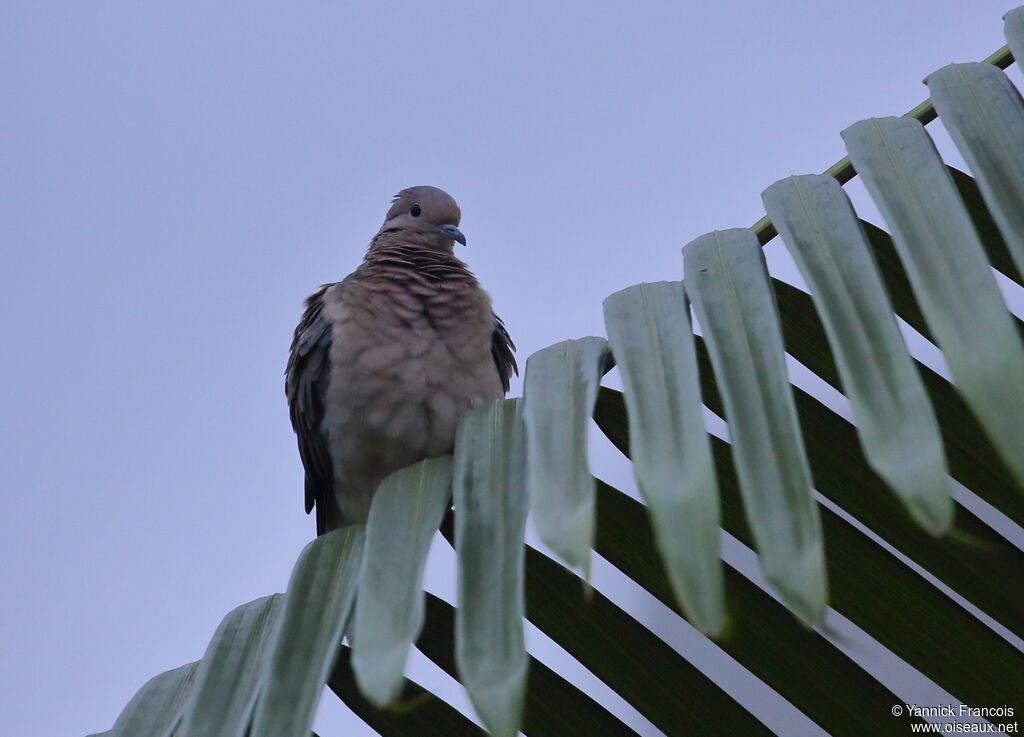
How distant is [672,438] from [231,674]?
0.61 m

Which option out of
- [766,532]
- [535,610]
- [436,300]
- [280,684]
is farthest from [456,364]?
[766,532]

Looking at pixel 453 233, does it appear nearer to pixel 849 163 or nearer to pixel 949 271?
pixel 849 163

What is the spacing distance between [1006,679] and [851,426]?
1.24 feet

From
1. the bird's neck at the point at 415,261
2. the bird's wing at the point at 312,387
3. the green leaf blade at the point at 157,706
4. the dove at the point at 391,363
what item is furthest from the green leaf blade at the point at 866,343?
the bird's wing at the point at 312,387

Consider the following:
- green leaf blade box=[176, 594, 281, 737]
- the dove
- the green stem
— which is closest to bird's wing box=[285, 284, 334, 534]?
the dove

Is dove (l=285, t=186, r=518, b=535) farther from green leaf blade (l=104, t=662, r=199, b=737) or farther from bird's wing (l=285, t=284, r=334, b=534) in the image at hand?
green leaf blade (l=104, t=662, r=199, b=737)

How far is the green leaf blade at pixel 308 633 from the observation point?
109cm

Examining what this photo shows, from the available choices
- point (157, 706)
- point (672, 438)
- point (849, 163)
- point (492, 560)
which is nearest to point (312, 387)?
point (157, 706)

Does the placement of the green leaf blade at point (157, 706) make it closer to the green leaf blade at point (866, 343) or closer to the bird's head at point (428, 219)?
the green leaf blade at point (866, 343)

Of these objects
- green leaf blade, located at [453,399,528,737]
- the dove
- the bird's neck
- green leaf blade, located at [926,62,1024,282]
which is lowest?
green leaf blade, located at [453,399,528,737]

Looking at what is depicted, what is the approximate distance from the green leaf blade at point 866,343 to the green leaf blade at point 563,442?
0.23 meters

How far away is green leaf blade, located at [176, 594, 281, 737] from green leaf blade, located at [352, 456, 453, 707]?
0.65 ft

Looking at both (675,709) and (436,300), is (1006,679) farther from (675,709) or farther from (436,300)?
(436,300)

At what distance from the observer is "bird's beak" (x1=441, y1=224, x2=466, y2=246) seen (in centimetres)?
416
